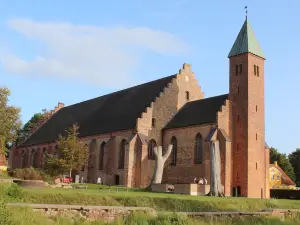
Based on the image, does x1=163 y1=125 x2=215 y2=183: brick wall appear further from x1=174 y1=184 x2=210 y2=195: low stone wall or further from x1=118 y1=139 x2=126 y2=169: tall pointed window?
x1=174 y1=184 x2=210 y2=195: low stone wall

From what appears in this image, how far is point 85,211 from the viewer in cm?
1673

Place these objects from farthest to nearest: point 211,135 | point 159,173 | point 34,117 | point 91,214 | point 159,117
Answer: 1. point 34,117
2. point 159,117
3. point 211,135
4. point 159,173
5. point 91,214

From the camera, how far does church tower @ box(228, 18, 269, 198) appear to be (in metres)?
42.4

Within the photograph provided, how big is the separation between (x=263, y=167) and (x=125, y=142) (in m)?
16.3

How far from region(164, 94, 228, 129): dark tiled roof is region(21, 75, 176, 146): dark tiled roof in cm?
391

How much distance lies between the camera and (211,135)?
4234 centimetres

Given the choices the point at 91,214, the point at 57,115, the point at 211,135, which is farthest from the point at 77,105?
the point at 91,214

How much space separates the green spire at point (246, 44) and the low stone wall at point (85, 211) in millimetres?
31760

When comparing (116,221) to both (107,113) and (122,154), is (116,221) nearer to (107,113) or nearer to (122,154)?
(122,154)

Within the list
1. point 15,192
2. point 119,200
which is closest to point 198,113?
point 119,200

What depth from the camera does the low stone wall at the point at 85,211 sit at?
1569 cm

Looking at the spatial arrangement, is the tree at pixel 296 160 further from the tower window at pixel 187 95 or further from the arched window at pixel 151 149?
the arched window at pixel 151 149

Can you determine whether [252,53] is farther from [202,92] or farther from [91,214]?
[91,214]

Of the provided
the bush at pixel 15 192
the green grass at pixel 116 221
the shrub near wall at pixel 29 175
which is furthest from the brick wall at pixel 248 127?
the bush at pixel 15 192
